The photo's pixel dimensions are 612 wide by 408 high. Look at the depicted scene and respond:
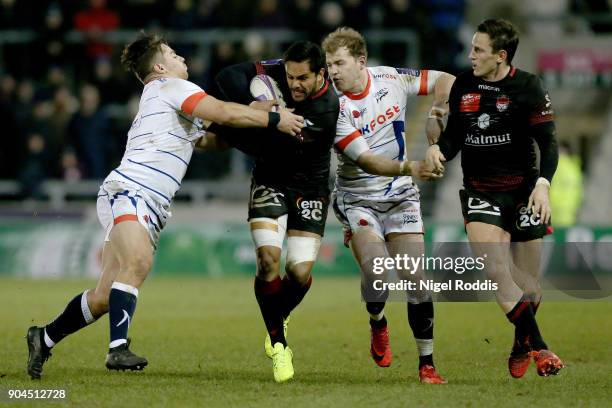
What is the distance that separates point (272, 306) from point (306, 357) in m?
1.38

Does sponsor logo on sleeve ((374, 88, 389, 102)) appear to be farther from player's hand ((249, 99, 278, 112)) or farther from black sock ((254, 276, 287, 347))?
black sock ((254, 276, 287, 347))

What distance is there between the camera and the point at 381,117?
9680mm

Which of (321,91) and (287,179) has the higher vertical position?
(321,91)

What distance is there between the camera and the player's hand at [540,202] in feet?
28.4

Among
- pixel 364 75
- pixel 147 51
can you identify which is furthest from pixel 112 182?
pixel 364 75

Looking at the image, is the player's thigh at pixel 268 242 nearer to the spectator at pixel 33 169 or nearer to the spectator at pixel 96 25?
the spectator at pixel 33 169

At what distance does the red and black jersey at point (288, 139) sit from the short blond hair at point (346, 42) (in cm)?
36

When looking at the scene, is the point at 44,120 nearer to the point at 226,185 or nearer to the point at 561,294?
the point at 226,185

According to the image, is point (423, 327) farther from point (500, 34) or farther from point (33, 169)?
point (33, 169)

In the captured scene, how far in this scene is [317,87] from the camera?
29.8 feet

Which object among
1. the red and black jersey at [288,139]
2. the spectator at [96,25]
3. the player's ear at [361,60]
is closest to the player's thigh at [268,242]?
the red and black jersey at [288,139]

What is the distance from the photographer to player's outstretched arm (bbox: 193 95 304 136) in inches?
340

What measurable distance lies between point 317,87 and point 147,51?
1.34 metres

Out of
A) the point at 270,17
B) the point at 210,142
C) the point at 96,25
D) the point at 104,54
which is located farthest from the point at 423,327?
the point at 96,25
